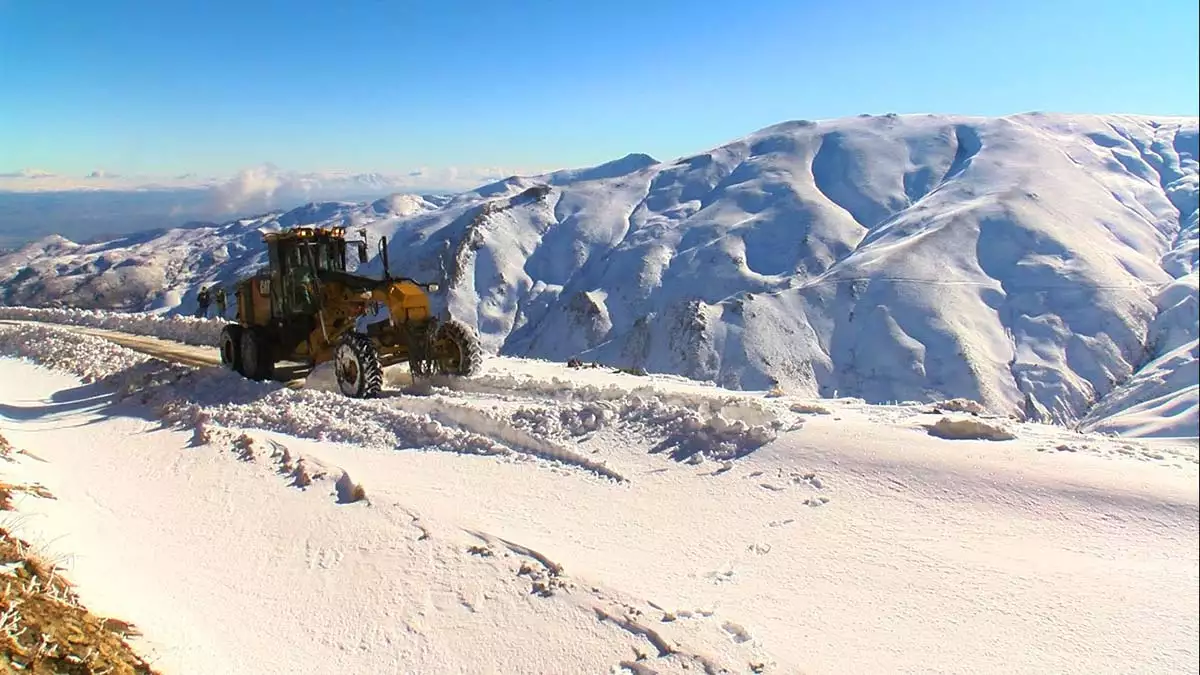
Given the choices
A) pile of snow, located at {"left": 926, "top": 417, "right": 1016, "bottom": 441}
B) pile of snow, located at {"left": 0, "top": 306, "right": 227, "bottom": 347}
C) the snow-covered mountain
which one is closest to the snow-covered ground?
pile of snow, located at {"left": 926, "top": 417, "right": 1016, "bottom": 441}

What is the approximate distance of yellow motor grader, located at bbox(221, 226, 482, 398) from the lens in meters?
11.5

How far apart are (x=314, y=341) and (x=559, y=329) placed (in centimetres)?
8866

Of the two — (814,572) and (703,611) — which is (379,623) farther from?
(814,572)

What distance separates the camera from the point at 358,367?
10.8 metres

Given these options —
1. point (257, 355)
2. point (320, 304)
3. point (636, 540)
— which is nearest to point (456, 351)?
point (320, 304)

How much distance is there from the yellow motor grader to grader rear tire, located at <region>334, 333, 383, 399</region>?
1 cm

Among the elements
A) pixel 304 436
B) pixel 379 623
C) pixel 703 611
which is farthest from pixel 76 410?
pixel 703 611

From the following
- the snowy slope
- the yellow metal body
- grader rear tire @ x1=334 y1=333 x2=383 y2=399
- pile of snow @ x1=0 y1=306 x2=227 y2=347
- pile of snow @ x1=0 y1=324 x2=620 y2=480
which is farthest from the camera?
the snowy slope

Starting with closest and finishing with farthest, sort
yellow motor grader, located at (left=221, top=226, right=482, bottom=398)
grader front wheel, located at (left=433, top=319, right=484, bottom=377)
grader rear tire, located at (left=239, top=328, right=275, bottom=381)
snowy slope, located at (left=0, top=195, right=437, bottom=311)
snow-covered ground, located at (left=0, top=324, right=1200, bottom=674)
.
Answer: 1. snow-covered ground, located at (left=0, top=324, right=1200, bottom=674)
2. yellow motor grader, located at (left=221, top=226, right=482, bottom=398)
3. grader front wheel, located at (left=433, top=319, right=484, bottom=377)
4. grader rear tire, located at (left=239, top=328, right=275, bottom=381)
5. snowy slope, located at (left=0, top=195, right=437, bottom=311)

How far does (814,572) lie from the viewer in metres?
5.25

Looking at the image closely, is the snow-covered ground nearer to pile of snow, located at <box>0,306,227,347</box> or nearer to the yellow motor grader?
the yellow motor grader

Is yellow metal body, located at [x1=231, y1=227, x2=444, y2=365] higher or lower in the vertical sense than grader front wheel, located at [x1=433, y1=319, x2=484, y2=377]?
higher

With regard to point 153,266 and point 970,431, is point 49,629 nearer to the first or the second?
point 970,431

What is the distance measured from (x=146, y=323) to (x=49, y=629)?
62.0 ft
